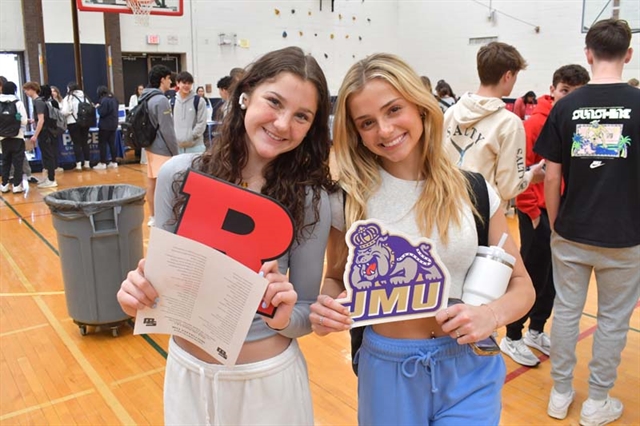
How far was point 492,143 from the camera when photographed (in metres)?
2.76

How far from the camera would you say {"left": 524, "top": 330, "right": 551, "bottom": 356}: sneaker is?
359cm

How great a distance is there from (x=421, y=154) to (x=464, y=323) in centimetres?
50

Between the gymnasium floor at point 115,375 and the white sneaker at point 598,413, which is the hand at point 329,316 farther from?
the white sneaker at point 598,413

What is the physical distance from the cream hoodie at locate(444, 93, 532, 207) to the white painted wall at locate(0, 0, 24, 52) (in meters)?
12.6

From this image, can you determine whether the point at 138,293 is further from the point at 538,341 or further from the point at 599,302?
the point at 538,341

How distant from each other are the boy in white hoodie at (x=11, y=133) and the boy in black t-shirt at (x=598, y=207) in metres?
7.69

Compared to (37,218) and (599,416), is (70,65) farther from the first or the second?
(599,416)

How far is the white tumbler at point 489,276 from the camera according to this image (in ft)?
4.59

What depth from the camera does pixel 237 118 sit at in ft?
4.94

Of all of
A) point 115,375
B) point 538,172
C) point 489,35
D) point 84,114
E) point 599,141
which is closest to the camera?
point 599,141

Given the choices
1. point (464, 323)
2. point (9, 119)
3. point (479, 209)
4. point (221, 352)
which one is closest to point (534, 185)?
point (479, 209)

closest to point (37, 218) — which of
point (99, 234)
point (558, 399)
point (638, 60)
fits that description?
point (99, 234)

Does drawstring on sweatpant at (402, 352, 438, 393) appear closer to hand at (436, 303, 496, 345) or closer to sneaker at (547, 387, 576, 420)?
hand at (436, 303, 496, 345)

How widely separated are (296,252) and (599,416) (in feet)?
7.23
